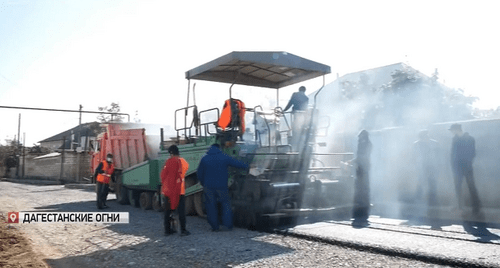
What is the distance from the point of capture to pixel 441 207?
8992 millimetres

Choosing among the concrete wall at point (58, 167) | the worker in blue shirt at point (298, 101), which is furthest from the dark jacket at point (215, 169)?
the concrete wall at point (58, 167)

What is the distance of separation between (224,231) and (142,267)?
2314 millimetres

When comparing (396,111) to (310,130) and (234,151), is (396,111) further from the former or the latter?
(234,151)

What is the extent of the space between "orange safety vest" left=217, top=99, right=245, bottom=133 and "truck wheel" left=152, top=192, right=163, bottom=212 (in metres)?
2.62

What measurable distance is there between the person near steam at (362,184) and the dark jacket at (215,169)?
244 centimetres

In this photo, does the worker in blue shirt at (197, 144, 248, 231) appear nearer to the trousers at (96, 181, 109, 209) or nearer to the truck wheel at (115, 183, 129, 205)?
the trousers at (96, 181, 109, 209)

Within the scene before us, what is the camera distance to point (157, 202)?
32.9ft

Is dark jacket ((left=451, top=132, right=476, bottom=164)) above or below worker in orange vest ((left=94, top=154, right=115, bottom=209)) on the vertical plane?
above

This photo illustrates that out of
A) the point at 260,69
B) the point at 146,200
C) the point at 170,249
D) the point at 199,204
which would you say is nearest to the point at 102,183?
the point at 146,200

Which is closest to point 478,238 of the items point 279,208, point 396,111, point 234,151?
point 279,208

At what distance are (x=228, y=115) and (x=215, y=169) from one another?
1259 millimetres

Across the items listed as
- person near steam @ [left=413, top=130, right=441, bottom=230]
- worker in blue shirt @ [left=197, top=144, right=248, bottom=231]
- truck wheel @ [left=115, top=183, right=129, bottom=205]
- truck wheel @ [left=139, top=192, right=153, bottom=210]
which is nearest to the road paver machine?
worker in blue shirt @ [left=197, top=144, right=248, bottom=231]

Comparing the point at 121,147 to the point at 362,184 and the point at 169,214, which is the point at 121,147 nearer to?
the point at 169,214

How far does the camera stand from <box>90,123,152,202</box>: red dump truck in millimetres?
11141
